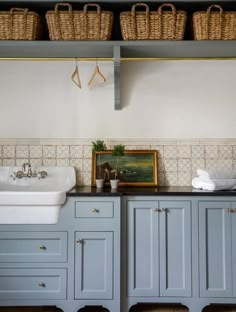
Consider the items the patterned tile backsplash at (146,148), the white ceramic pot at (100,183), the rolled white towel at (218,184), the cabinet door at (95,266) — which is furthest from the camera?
A: the patterned tile backsplash at (146,148)

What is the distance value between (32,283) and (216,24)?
2190 millimetres

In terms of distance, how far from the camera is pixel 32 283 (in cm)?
199

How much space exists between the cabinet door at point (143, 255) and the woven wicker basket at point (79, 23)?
128cm

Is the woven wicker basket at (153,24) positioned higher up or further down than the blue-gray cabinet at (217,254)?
higher up

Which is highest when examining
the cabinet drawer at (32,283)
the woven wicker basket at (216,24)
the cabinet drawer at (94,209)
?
the woven wicker basket at (216,24)

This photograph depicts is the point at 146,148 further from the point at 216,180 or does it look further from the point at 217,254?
the point at 217,254

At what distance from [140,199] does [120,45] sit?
1106 mm

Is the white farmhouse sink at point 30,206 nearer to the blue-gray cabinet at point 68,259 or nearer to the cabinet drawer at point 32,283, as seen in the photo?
the blue-gray cabinet at point 68,259

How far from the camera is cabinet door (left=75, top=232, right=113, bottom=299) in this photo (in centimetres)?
199

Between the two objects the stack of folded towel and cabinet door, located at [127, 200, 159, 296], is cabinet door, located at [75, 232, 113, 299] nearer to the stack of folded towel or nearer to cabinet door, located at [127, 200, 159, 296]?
cabinet door, located at [127, 200, 159, 296]

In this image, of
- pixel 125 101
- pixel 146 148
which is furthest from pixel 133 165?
pixel 125 101

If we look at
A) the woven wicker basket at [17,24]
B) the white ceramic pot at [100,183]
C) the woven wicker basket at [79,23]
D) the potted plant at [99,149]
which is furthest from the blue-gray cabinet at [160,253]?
the woven wicker basket at [17,24]

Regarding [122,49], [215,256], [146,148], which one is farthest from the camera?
[146,148]

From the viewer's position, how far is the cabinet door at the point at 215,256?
202 centimetres
